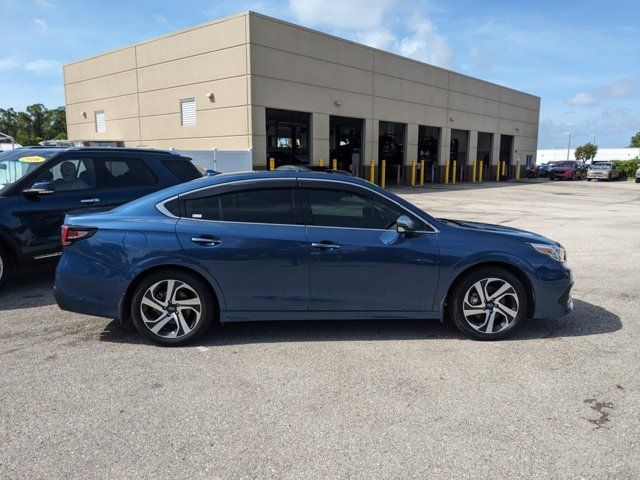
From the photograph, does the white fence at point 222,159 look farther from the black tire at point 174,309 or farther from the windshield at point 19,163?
the black tire at point 174,309

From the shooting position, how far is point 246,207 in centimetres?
453

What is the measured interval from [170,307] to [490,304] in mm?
2902

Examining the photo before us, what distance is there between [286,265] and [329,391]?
47.7 inches

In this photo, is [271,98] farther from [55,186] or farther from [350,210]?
[350,210]

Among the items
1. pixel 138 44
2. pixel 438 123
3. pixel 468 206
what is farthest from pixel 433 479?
pixel 438 123

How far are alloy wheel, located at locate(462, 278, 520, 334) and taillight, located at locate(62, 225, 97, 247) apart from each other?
3.46 meters

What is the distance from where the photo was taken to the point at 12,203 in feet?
19.7

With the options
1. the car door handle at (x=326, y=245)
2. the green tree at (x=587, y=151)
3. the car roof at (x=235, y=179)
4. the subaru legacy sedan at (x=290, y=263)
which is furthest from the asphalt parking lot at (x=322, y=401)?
the green tree at (x=587, y=151)

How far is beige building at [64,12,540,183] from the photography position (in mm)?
21297

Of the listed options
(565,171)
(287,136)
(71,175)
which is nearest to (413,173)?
(287,136)

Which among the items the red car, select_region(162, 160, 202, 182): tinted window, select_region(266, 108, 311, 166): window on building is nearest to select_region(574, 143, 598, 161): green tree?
the red car

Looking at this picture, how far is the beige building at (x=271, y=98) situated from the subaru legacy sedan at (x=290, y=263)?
55.6 ft

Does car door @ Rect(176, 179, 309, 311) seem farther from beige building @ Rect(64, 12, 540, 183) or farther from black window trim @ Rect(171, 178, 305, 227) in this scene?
beige building @ Rect(64, 12, 540, 183)

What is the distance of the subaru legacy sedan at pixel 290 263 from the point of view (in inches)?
172
